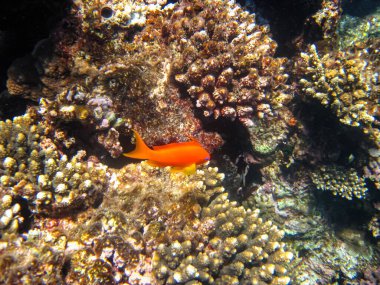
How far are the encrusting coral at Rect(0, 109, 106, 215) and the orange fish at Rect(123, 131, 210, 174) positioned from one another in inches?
37.8

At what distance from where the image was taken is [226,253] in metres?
3.72

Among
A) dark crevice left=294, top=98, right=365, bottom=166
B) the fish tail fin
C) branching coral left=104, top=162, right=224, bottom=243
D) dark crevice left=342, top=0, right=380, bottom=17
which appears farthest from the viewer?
dark crevice left=342, top=0, right=380, bottom=17

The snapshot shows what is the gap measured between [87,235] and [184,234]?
1.24 metres

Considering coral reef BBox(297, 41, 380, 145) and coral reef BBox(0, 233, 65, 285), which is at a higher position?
coral reef BBox(297, 41, 380, 145)

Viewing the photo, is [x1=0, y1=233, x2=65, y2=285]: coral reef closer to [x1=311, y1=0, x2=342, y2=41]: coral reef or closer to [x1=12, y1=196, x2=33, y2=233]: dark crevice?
[x1=12, y1=196, x2=33, y2=233]: dark crevice

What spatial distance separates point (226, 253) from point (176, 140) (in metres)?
1.76

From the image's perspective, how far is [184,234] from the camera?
3580 mm

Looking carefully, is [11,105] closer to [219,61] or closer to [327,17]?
[219,61]

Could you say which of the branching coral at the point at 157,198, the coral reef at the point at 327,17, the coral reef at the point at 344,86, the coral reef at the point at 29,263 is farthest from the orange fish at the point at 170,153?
the coral reef at the point at 327,17

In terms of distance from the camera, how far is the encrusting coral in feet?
10.3

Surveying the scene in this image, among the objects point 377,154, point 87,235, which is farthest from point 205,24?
point 377,154

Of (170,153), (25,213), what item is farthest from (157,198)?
(25,213)

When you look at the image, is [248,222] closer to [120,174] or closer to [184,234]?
[184,234]

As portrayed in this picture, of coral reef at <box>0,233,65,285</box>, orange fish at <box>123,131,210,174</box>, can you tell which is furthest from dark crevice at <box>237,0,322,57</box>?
coral reef at <box>0,233,65,285</box>
